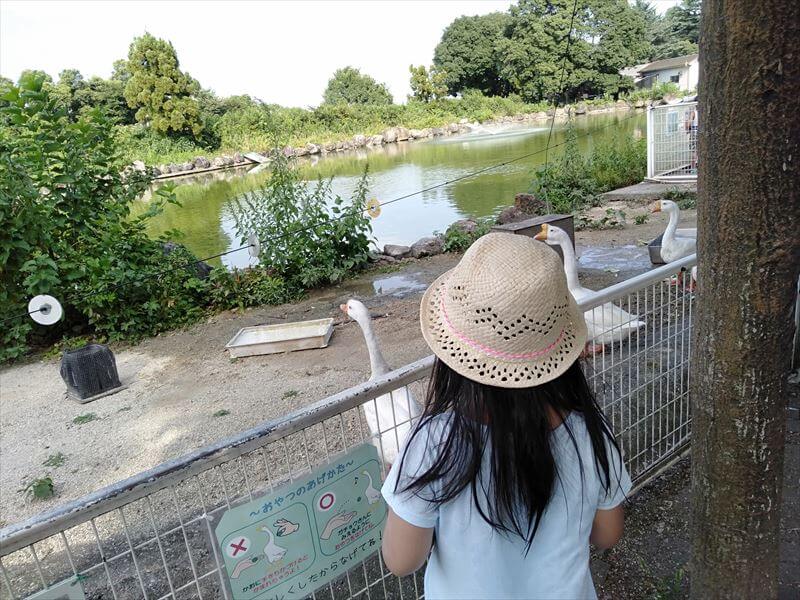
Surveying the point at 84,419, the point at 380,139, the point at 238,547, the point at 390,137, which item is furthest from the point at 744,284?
the point at 390,137

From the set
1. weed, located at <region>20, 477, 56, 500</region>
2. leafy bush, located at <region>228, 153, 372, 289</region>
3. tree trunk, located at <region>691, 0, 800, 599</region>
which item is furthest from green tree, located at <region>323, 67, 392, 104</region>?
tree trunk, located at <region>691, 0, 800, 599</region>

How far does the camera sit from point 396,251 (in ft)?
31.2

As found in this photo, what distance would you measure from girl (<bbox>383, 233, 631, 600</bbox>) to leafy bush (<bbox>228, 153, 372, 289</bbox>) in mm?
7050

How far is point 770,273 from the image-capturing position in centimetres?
136

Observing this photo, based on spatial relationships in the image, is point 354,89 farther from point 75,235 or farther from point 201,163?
point 75,235

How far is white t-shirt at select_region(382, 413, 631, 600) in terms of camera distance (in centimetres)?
108

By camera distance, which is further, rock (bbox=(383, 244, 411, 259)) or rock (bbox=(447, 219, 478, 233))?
rock (bbox=(447, 219, 478, 233))

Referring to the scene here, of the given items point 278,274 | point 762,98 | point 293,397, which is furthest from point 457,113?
point 762,98

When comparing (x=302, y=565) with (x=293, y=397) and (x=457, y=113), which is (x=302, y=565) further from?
(x=457, y=113)

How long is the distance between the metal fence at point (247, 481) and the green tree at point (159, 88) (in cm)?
3428

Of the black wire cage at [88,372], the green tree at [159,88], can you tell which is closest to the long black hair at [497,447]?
the black wire cage at [88,372]

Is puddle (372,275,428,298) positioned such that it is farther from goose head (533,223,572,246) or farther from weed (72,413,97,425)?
weed (72,413,97,425)

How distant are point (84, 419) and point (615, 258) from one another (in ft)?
21.6

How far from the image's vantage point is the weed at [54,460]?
4293 mm
